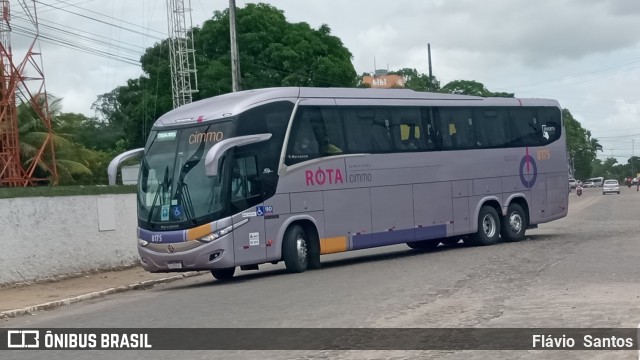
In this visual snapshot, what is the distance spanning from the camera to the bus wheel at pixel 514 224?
2709 centimetres

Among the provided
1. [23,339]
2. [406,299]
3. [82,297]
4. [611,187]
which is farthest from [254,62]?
[611,187]

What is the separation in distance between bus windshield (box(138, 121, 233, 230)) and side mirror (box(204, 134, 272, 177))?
280 mm

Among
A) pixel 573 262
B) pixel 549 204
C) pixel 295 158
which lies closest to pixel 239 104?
pixel 295 158

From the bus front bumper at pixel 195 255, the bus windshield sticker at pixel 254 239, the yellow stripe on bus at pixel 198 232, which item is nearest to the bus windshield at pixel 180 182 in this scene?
the yellow stripe on bus at pixel 198 232

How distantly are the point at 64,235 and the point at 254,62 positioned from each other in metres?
31.6

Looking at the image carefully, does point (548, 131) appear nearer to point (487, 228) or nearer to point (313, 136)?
point (487, 228)

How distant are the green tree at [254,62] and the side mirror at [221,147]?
3105 centimetres

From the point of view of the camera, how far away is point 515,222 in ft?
90.0

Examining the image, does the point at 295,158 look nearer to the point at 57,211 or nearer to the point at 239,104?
the point at 239,104

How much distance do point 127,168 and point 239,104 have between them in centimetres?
1223

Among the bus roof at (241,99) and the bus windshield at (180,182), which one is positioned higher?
the bus roof at (241,99)

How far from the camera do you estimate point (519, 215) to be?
90.7ft

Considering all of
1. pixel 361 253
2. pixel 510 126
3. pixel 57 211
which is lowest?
pixel 361 253

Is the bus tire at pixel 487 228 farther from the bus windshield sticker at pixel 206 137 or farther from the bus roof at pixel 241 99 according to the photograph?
the bus windshield sticker at pixel 206 137
